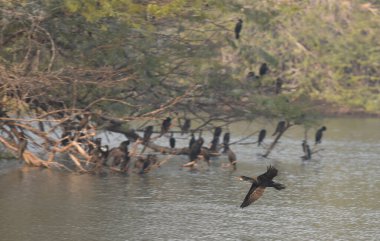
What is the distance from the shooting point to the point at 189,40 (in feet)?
73.2

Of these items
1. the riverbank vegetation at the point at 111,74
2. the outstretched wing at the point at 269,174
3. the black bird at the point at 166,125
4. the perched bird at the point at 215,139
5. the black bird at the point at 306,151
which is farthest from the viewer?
the black bird at the point at 306,151

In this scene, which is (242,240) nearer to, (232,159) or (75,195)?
(75,195)

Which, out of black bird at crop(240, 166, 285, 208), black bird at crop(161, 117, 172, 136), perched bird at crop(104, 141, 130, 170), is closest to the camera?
black bird at crop(240, 166, 285, 208)

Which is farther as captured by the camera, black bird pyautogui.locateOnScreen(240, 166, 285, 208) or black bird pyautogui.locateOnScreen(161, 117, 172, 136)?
black bird pyautogui.locateOnScreen(161, 117, 172, 136)

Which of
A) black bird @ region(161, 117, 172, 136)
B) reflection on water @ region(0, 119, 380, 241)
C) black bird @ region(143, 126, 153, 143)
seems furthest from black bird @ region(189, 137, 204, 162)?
black bird @ region(143, 126, 153, 143)

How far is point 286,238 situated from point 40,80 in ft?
22.1

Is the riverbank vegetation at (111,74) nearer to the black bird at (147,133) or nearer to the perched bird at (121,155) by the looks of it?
the black bird at (147,133)

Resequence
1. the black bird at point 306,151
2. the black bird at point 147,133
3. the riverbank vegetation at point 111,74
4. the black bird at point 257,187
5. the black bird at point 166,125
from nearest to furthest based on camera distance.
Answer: the black bird at point 257,187, the riverbank vegetation at point 111,74, the black bird at point 166,125, the black bird at point 147,133, the black bird at point 306,151

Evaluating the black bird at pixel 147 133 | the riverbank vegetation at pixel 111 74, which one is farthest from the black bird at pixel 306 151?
the black bird at pixel 147 133

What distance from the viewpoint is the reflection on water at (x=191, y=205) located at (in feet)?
48.5

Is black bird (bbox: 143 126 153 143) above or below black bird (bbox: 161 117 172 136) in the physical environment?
below

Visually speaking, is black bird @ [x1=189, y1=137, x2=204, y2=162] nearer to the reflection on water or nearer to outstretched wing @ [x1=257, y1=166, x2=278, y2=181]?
the reflection on water

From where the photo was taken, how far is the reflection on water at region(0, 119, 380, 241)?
14.8 m

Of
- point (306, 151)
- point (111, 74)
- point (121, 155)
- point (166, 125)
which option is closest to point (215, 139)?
point (166, 125)
